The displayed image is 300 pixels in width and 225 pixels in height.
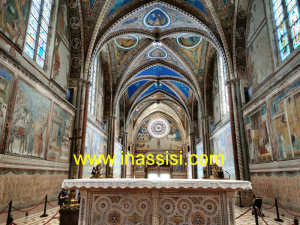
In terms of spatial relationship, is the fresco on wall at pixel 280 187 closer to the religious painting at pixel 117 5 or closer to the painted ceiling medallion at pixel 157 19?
the painted ceiling medallion at pixel 157 19

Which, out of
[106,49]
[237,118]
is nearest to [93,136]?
[106,49]

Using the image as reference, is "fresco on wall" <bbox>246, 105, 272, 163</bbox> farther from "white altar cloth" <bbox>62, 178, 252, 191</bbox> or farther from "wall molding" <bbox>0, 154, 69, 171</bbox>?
"wall molding" <bbox>0, 154, 69, 171</bbox>

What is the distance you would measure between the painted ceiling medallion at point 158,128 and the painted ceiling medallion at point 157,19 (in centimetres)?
1885

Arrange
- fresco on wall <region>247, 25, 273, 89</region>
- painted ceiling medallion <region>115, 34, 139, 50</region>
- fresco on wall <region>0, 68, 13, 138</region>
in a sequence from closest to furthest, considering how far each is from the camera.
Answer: fresco on wall <region>0, 68, 13, 138</region>, fresco on wall <region>247, 25, 273, 89</region>, painted ceiling medallion <region>115, 34, 139, 50</region>

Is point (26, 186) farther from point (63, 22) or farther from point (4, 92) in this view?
point (63, 22)

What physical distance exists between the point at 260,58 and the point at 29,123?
30.3 ft

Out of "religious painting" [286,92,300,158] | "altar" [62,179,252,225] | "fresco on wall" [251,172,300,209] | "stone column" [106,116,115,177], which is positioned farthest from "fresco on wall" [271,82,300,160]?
"stone column" [106,116,115,177]

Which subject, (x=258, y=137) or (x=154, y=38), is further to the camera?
(x=154, y=38)

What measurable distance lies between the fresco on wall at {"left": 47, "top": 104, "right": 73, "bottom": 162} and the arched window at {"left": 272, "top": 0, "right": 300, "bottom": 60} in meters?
8.91

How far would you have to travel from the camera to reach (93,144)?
14.6 meters

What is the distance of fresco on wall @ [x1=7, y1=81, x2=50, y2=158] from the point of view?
6824 mm

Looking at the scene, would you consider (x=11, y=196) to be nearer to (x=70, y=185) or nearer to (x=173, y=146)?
(x=70, y=185)

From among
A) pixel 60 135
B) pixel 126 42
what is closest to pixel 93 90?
pixel 126 42

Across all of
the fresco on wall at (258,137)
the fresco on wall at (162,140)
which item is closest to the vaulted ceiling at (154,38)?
the fresco on wall at (258,137)
